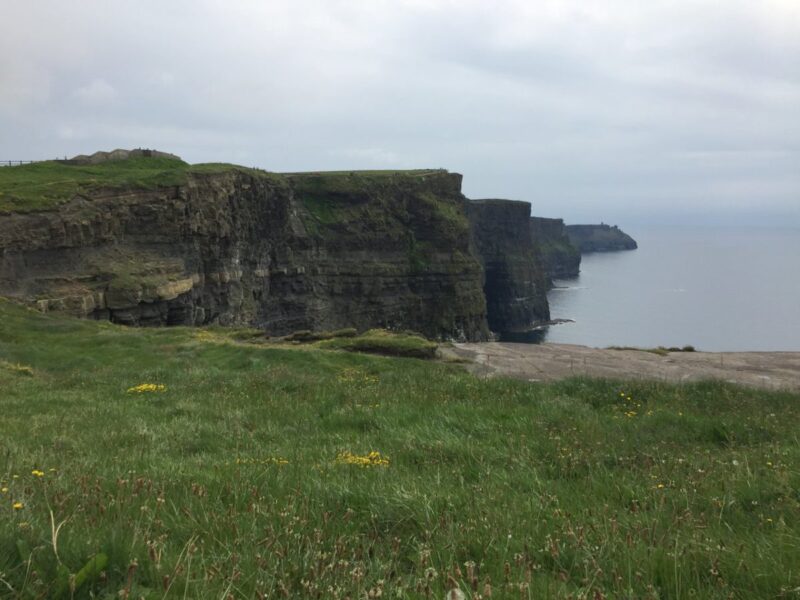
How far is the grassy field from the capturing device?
312cm

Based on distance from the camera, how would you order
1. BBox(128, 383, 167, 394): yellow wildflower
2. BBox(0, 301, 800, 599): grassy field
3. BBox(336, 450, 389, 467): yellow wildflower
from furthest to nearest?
BBox(128, 383, 167, 394): yellow wildflower → BBox(336, 450, 389, 467): yellow wildflower → BBox(0, 301, 800, 599): grassy field

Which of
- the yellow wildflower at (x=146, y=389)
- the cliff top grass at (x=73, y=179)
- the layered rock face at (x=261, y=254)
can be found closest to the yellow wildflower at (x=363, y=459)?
the yellow wildflower at (x=146, y=389)

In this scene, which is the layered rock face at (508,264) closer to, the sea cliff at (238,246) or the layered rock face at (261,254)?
the layered rock face at (261,254)

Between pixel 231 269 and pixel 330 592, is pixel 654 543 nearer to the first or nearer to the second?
pixel 330 592

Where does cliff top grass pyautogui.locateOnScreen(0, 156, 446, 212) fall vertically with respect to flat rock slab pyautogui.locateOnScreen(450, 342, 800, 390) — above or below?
above

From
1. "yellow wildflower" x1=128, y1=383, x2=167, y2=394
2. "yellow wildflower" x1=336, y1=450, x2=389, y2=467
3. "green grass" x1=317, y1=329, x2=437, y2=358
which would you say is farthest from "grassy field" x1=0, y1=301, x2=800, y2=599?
"green grass" x1=317, y1=329, x2=437, y2=358

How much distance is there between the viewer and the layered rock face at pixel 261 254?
46.2 m

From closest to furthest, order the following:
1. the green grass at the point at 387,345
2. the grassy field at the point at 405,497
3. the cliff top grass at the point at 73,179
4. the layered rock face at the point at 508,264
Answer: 1. the grassy field at the point at 405,497
2. the green grass at the point at 387,345
3. the cliff top grass at the point at 73,179
4. the layered rock face at the point at 508,264

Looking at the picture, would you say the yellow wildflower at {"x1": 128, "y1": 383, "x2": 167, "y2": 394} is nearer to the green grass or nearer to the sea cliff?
the green grass

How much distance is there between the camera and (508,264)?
522 feet

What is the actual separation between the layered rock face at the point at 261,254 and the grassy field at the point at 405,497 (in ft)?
124

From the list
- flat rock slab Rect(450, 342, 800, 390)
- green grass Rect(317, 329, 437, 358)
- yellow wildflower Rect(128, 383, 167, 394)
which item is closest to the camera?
yellow wildflower Rect(128, 383, 167, 394)

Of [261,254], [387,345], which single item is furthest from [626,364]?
[261,254]

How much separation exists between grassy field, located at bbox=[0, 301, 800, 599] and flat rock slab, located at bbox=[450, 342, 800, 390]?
7.43 m
